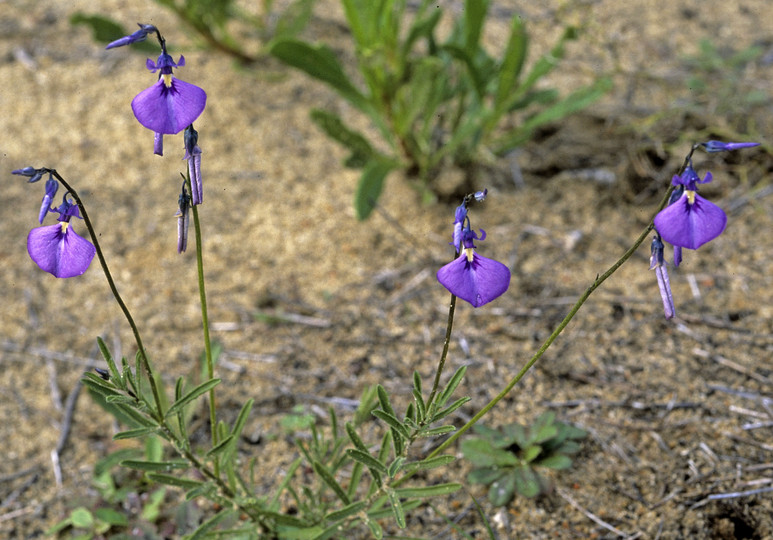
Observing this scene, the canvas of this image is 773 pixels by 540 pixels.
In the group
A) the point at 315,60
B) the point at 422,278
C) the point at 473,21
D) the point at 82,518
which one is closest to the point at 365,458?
the point at 82,518

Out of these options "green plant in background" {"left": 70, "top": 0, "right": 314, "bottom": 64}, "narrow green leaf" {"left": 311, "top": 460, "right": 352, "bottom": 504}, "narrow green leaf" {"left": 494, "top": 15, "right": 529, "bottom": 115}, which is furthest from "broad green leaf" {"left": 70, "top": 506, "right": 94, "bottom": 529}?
"narrow green leaf" {"left": 494, "top": 15, "right": 529, "bottom": 115}

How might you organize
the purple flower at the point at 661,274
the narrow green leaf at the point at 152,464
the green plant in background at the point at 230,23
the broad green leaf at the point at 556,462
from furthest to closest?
1. the green plant in background at the point at 230,23
2. the broad green leaf at the point at 556,462
3. the narrow green leaf at the point at 152,464
4. the purple flower at the point at 661,274

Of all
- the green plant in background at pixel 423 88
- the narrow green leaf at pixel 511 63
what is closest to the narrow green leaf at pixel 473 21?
the green plant in background at pixel 423 88

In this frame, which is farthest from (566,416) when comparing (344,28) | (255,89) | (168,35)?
(168,35)

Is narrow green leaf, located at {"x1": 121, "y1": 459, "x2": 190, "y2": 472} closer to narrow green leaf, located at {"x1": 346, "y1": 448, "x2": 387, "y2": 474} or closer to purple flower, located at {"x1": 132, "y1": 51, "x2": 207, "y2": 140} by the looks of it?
narrow green leaf, located at {"x1": 346, "y1": 448, "x2": 387, "y2": 474}

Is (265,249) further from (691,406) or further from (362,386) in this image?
Answer: (691,406)

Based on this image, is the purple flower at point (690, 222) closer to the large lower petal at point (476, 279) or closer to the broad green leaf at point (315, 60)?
the large lower petal at point (476, 279)
